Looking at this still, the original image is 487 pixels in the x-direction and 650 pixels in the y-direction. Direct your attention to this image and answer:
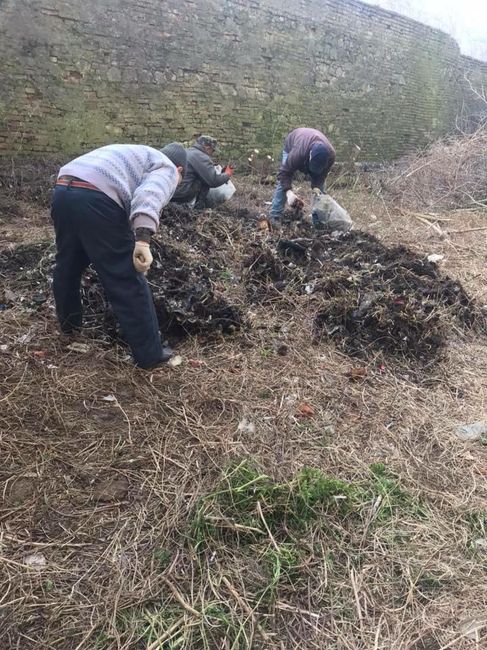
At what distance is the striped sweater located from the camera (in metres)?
2.48

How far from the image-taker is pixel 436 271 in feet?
14.0

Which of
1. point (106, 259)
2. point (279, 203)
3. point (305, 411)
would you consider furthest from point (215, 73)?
point (305, 411)

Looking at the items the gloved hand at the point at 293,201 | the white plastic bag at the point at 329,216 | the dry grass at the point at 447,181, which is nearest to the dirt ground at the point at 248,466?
the white plastic bag at the point at 329,216

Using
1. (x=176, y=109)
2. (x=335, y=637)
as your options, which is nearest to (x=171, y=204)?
(x=176, y=109)

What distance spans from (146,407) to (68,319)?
2.82 ft

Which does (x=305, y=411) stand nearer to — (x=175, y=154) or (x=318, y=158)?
(x=175, y=154)

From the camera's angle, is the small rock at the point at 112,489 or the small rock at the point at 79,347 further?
the small rock at the point at 79,347

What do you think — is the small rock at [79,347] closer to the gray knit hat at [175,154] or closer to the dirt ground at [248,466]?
the dirt ground at [248,466]

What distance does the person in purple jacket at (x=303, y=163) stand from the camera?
18.7 ft

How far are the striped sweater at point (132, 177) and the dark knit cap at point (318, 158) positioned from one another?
3.41 meters

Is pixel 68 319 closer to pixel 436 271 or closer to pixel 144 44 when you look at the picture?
pixel 436 271

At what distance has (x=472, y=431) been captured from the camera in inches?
105

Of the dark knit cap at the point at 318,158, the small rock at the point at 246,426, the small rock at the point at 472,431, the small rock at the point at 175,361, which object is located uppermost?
the dark knit cap at the point at 318,158

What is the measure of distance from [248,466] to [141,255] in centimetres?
118
